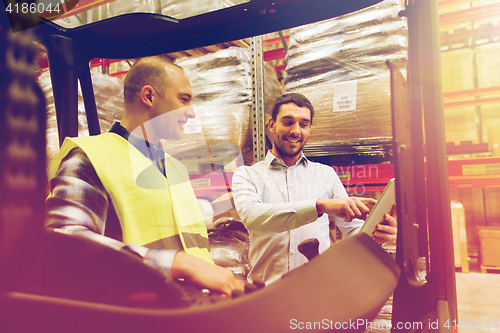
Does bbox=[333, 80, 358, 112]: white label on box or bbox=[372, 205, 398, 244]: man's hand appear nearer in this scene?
bbox=[372, 205, 398, 244]: man's hand

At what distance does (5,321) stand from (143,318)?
0.14 metres

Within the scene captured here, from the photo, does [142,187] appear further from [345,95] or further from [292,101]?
[345,95]

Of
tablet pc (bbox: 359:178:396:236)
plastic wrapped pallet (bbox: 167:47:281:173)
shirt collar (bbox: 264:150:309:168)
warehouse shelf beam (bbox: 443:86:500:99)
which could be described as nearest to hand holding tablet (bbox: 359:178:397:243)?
tablet pc (bbox: 359:178:396:236)

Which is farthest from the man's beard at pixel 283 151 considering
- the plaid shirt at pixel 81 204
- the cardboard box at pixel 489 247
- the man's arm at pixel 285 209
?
the cardboard box at pixel 489 247

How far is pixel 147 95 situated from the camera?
0.62 meters

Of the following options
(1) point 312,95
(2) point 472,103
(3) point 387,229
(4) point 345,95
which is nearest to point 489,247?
(2) point 472,103

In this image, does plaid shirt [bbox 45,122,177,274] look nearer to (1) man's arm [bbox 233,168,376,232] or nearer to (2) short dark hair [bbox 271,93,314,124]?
(1) man's arm [bbox 233,168,376,232]

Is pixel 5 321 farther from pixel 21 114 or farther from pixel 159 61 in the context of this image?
pixel 159 61

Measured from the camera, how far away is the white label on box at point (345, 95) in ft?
4.52

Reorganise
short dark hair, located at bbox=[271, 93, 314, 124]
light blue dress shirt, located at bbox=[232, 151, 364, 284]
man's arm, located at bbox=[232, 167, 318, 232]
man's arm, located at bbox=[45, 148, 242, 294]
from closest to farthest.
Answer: man's arm, located at bbox=[45, 148, 242, 294] < man's arm, located at bbox=[232, 167, 318, 232] < short dark hair, located at bbox=[271, 93, 314, 124] < light blue dress shirt, located at bbox=[232, 151, 364, 284]

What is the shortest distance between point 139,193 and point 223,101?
1165 millimetres

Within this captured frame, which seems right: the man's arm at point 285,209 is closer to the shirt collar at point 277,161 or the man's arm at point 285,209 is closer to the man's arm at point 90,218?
the shirt collar at point 277,161

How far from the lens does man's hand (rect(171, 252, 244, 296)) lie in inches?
13.9

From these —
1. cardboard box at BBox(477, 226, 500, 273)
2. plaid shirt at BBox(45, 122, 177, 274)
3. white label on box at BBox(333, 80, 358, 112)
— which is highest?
white label on box at BBox(333, 80, 358, 112)
